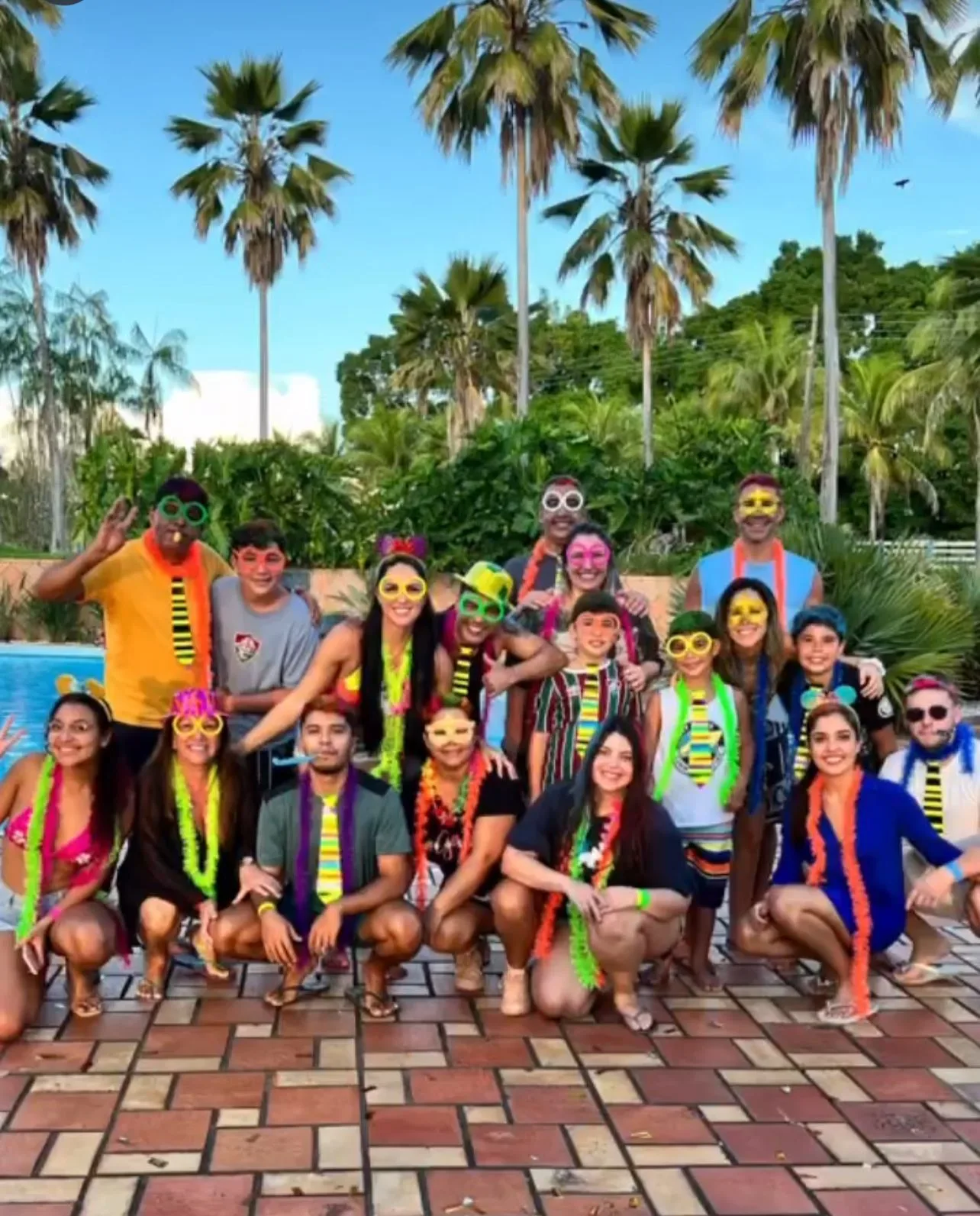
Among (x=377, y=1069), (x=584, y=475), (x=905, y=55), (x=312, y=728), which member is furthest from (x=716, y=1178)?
(x=905, y=55)

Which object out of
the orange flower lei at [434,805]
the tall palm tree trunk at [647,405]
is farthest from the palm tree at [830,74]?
the orange flower lei at [434,805]

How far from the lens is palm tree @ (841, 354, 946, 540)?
106ft

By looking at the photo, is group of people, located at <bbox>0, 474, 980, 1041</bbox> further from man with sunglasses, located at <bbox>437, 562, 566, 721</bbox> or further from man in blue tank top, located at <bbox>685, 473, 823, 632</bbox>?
man in blue tank top, located at <bbox>685, 473, 823, 632</bbox>

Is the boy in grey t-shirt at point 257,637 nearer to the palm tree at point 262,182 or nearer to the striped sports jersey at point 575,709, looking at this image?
the striped sports jersey at point 575,709

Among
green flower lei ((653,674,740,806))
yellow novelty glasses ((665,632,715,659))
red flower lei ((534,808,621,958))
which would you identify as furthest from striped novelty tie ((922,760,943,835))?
red flower lei ((534,808,621,958))

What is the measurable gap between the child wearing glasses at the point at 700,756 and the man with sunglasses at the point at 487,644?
1.37 feet

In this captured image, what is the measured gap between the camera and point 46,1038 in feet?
12.5

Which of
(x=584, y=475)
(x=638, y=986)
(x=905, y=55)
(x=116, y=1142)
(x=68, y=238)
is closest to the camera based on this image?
(x=116, y=1142)

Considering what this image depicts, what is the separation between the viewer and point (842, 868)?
4094 mm

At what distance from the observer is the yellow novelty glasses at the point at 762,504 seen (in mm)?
4898

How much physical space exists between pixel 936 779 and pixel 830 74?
14639 millimetres

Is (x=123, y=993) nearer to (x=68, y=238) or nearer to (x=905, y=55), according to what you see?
(x=905, y=55)

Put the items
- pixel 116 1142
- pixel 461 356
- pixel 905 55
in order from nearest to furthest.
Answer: pixel 116 1142
pixel 905 55
pixel 461 356

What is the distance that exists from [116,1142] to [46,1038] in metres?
0.80
